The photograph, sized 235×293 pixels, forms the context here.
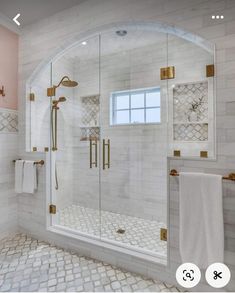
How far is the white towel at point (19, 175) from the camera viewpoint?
8.42 feet

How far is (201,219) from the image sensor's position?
1.61 metres

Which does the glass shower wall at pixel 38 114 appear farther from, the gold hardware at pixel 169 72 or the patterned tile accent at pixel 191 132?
the patterned tile accent at pixel 191 132

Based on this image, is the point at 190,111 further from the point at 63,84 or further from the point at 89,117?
the point at 63,84

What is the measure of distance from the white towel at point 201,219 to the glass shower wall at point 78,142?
1.36 meters

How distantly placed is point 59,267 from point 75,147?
5.35 ft

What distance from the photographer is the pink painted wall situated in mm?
2521

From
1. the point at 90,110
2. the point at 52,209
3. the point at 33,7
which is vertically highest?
the point at 33,7

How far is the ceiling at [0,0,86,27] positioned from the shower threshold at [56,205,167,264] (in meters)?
2.54

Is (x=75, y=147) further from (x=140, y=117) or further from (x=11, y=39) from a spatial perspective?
(x=11, y=39)

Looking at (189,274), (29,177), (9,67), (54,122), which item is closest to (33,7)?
(9,67)

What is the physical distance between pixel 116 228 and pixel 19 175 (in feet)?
4.82

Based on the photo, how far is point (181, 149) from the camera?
1.93 meters

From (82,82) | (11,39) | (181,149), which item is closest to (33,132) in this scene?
(82,82)

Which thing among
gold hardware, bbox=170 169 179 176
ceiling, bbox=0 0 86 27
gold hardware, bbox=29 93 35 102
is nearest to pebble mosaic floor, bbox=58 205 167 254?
gold hardware, bbox=170 169 179 176
